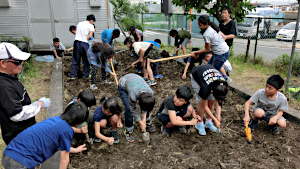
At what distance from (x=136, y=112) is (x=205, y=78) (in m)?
1.03

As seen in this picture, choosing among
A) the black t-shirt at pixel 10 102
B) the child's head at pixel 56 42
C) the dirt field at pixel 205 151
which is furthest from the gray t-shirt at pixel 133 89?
the child's head at pixel 56 42

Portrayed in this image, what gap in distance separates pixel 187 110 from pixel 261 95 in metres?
1.10

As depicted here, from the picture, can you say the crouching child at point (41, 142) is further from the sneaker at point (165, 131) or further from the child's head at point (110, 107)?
the sneaker at point (165, 131)

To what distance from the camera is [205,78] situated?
323 centimetres

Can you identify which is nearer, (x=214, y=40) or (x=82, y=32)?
(x=214, y=40)

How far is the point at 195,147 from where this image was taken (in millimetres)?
3301

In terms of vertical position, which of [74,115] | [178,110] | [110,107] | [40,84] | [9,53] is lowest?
[40,84]

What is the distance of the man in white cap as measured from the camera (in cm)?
211

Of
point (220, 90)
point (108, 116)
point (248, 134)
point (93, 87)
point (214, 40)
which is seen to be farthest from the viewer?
point (93, 87)

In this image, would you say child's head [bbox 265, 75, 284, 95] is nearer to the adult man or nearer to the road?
the adult man

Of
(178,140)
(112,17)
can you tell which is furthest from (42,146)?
(112,17)

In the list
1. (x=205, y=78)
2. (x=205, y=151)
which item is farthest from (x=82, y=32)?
(x=205, y=151)

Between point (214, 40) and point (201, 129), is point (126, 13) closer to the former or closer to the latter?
point (214, 40)

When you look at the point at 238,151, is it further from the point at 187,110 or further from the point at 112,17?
the point at 112,17
